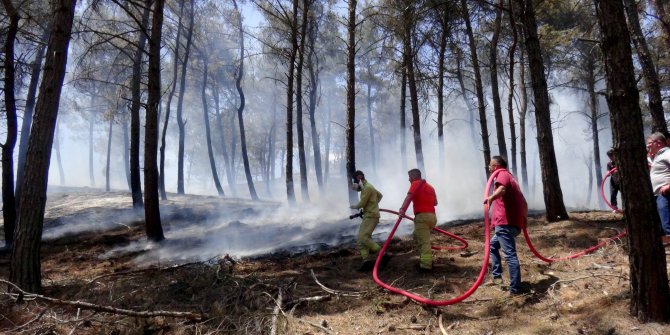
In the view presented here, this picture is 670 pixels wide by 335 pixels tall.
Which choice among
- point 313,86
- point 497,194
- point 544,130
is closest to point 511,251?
point 497,194

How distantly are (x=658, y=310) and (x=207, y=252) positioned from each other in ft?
25.4

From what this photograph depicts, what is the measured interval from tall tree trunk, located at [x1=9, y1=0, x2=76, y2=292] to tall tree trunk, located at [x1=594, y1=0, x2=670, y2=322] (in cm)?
671

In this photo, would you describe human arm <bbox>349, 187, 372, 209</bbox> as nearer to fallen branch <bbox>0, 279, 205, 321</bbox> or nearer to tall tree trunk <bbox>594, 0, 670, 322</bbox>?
fallen branch <bbox>0, 279, 205, 321</bbox>

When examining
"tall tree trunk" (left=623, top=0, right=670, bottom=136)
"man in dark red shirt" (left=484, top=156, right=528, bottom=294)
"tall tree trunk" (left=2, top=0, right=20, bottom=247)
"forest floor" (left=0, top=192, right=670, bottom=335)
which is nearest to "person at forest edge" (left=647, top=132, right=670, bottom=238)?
"forest floor" (left=0, top=192, right=670, bottom=335)

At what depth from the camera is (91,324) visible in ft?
14.3

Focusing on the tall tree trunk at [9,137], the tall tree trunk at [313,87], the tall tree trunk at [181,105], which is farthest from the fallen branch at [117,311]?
the tall tree trunk at [181,105]

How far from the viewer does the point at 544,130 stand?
8227 mm

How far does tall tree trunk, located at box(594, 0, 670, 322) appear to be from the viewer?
3.37 metres

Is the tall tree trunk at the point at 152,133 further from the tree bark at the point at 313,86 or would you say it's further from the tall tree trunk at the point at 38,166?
the tree bark at the point at 313,86

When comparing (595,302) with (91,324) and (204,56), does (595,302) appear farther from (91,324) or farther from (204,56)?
(204,56)

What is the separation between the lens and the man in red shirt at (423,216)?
5.84 m

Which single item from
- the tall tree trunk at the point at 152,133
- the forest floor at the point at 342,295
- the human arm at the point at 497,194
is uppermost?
the tall tree trunk at the point at 152,133

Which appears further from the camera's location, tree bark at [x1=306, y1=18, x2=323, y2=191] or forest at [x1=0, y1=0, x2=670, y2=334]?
tree bark at [x1=306, y1=18, x2=323, y2=191]

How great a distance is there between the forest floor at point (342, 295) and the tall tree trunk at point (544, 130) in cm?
44
